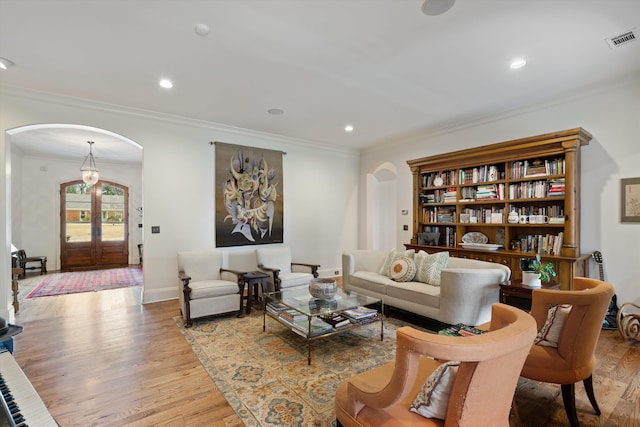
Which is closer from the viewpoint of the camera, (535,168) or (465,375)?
(465,375)

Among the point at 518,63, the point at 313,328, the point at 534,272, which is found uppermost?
the point at 518,63

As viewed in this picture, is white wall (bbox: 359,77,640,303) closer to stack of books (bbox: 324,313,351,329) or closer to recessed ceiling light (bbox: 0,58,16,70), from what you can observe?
stack of books (bbox: 324,313,351,329)

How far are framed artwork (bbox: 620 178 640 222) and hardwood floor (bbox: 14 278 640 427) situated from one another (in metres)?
1.36

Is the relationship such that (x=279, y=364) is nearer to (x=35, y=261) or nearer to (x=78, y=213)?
(x=35, y=261)

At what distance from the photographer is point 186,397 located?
222 cm

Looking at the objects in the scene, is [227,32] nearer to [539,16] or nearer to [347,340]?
[539,16]

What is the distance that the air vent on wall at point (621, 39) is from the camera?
2624 millimetres

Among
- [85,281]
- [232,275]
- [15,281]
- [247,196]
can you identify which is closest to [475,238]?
[232,275]

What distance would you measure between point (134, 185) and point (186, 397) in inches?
314

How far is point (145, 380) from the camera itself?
2443 mm

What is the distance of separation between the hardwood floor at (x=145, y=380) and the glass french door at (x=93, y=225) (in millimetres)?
4665

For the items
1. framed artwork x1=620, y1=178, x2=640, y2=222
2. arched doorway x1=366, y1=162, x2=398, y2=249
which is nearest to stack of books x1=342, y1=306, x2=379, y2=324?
framed artwork x1=620, y1=178, x2=640, y2=222

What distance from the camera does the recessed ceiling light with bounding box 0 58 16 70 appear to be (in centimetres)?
302

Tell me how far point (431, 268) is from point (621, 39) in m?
2.83
